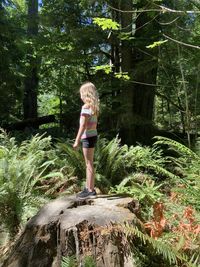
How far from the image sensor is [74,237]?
3.91 meters

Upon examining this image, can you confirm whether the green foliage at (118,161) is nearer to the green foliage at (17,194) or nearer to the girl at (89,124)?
the green foliage at (17,194)

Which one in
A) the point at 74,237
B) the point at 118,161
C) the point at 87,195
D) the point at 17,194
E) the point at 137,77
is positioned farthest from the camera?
the point at 137,77

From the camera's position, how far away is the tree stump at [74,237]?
12.4 ft

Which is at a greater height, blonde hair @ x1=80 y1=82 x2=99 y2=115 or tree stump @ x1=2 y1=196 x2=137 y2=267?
blonde hair @ x1=80 y1=82 x2=99 y2=115

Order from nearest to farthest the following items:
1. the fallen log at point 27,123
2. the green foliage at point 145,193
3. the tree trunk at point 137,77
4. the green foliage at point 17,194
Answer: the green foliage at point 17,194, the green foliage at point 145,193, the tree trunk at point 137,77, the fallen log at point 27,123

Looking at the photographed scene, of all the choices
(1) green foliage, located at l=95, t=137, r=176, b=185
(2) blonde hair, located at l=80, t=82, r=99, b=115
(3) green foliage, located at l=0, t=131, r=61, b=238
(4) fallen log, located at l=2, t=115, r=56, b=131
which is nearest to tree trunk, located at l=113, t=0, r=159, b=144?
(1) green foliage, located at l=95, t=137, r=176, b=185

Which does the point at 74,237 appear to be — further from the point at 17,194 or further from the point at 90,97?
the point at 17,194

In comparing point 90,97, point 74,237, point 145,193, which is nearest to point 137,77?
point 145,193

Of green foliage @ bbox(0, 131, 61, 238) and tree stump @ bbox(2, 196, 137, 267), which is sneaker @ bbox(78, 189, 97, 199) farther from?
green foliage @ bbox(0, 131, 61, 238)

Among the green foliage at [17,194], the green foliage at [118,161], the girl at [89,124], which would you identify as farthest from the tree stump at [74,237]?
the green foliage at [118,161]

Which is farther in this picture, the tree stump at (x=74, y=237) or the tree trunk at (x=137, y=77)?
the tree trunk at (x=137, y=77)

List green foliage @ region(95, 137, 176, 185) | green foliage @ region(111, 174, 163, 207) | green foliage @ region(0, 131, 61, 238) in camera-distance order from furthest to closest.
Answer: green foliage @ region(95, 137, 176, 185) → green foliage @ region(111, 174, 163, 207) → green foliage @ region(0, 131, 61, 238)

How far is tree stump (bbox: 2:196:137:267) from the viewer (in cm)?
377

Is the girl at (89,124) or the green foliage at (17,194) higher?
the girl at (89,124)
